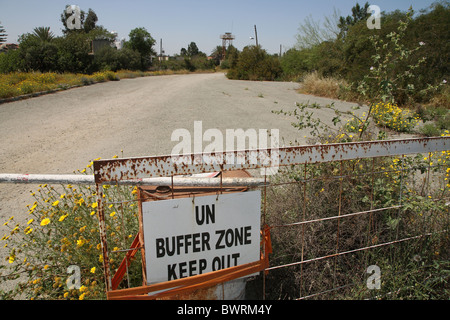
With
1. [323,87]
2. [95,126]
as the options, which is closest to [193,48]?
[323,87]

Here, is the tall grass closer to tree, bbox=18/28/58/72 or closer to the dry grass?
tree, bbox=18/28/58/72

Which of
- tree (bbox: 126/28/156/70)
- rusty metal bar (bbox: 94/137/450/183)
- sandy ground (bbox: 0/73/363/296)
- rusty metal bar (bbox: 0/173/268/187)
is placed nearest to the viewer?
rusty metal bar (bbox: 94/137/450/183)

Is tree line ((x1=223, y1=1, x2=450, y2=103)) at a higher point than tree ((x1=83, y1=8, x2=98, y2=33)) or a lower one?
lower

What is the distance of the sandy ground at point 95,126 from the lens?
18.2 feet

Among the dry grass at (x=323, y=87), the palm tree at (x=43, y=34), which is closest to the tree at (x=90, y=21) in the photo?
the palm tree at (x=43, y=34)

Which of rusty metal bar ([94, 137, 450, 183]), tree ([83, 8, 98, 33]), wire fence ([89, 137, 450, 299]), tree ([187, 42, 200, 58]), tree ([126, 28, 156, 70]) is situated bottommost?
wire fence ([89, 137, 450, 299])

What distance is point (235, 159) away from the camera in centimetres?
164

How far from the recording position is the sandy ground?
18.2 feet

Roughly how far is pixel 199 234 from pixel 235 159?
0.41 meters

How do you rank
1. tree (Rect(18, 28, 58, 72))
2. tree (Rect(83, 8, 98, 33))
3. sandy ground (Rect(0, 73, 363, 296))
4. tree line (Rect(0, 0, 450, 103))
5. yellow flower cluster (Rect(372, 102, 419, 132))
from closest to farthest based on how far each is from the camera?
yellow flower cluster (Rect(372, 102, 419, 132))
sandy ground (Rect(0, 73, 363, 296))
tree line (Rect(0, 0, 450, 103))
tree (Rect(18, 28, 58, 72))
tree (Rect(83, 8, 98, 33))

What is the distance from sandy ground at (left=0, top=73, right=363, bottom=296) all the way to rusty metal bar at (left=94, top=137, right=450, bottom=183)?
2363 millimetres

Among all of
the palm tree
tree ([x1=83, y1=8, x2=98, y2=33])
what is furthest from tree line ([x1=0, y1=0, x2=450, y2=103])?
tree ([x1=83, y1=8, x2=98, y2=33])

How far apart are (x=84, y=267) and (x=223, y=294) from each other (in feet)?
3.81
